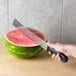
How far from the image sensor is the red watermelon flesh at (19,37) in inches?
42.7

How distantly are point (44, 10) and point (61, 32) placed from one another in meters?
0.14

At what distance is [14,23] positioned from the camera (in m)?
1.14

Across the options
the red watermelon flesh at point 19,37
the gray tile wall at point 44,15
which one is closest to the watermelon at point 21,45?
the red watermelon flesh at point 19,37

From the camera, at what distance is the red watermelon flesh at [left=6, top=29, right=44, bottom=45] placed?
3.56 ft

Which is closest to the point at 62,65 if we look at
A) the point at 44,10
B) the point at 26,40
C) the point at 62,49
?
the point at 62,49

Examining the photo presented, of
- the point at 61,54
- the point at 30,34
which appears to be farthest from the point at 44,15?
the point at 61,54

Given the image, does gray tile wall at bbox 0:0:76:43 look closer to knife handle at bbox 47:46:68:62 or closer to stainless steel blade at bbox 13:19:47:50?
stainless steel blade at bbox 13:19:47:50

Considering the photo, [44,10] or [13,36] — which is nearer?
[13,36]

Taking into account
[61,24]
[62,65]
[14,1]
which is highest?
[14,1]

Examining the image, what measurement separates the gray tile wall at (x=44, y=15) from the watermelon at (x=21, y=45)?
126 millimetres

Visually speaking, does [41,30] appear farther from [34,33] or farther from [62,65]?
[62,65]

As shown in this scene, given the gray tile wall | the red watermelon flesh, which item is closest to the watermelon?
the red watermelon flesh

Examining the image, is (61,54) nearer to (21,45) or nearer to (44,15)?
(21,45)

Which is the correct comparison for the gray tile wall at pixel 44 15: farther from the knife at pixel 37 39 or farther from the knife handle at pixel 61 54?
the knife handle at pixel 61 54
